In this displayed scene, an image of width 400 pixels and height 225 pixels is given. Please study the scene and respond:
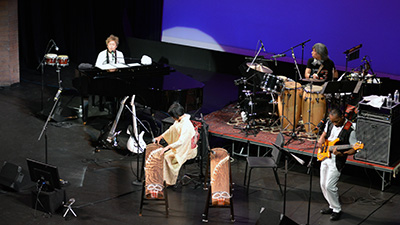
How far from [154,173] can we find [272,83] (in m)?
2.95

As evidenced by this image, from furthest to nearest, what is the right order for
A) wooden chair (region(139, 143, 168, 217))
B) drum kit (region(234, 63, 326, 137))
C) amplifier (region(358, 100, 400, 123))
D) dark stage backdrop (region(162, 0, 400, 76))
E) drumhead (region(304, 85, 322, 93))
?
dark stage backdrop (region(162, 0, 400, 76)), drum kit (region(234, 63, 326, 137)), drumhead (region(304, 85, 322, 93)), amplifier (region(358, 100, 400, 123)), wooden chair (region(139, 143, 168, 217))

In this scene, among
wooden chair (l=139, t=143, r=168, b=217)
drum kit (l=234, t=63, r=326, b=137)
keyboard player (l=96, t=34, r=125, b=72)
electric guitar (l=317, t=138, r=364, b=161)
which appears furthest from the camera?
keyboard player (l=96, t=34, r=125, b=72)

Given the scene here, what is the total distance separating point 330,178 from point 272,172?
1781 millimetres

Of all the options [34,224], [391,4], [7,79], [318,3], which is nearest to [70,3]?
[7,79]

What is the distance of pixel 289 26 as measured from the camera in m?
13.2

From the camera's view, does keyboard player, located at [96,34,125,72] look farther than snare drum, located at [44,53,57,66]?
No

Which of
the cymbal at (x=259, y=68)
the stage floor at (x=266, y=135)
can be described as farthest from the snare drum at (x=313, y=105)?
the cymbal at (x=259, y=68)

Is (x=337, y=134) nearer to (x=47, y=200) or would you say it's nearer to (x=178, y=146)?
(x=178, y=146)

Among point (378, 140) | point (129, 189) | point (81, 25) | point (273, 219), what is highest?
point (81, 25)

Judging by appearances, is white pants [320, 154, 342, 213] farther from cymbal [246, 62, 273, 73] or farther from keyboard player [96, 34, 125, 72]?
keyboard player [96, 34, 125, 72]

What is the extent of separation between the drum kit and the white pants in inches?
70.4

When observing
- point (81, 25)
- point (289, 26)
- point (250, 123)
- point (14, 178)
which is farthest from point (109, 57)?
point (81, 25)

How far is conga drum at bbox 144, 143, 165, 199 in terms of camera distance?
7594 mm

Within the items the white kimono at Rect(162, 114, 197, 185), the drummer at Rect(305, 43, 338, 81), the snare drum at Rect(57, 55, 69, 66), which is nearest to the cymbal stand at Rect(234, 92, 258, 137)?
the drummer at Rect(305, 43, 338, 81)
